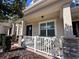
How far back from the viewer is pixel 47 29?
8.60m

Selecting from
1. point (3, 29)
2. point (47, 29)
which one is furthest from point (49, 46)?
point (3, 29)

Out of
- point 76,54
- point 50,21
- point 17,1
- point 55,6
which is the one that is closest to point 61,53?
point 76,54

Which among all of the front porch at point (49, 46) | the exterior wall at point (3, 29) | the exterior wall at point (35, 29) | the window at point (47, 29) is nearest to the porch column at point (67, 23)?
the front porch at point (49, 46)

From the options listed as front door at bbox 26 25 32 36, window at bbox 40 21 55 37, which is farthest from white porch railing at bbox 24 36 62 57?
front door at bbox 26 25 32 36

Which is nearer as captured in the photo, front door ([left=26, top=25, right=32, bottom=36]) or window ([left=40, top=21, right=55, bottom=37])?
window ([left=40, top=21, right=55, bottom=37])

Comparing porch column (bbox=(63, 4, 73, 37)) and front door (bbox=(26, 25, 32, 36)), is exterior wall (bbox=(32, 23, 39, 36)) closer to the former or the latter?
front door (bbox=(26, 25, 32, 36))

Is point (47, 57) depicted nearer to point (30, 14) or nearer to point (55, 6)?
point (55, 6)

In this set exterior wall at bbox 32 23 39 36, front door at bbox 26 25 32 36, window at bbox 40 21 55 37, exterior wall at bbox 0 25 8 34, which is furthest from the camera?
exterior wall at bbox 0 25 8 34

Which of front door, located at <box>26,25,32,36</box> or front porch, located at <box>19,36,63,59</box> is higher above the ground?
front door, located at <box>26,25,32,36</box>

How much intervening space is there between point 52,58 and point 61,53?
2.20 feet

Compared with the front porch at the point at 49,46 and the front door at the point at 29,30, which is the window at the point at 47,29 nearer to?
the front door at the point at 29,30

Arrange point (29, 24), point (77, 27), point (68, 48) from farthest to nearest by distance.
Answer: point (29, 24) → point (77, 27) → point (68, 48)

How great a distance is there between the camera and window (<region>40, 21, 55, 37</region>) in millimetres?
8141

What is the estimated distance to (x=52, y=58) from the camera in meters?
4.78
